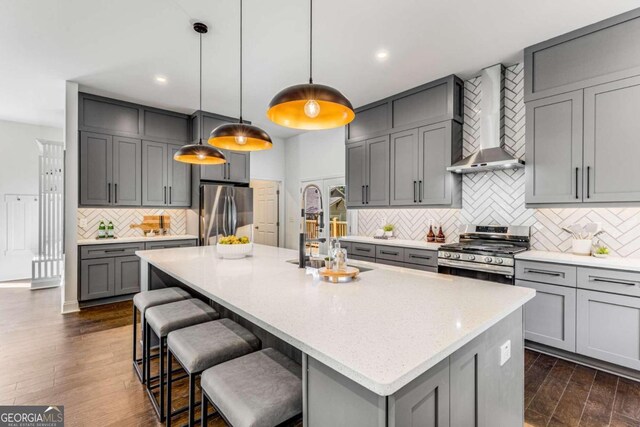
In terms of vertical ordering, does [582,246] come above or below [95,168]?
below

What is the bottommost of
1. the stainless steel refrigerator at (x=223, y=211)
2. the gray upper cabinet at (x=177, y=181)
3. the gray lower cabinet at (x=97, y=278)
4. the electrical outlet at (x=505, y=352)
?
the gray lower cabinet at (x=97, y=278)

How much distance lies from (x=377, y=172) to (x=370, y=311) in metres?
3.48

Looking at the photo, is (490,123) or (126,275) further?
(126,275)

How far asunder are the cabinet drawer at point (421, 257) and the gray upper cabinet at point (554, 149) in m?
1.11

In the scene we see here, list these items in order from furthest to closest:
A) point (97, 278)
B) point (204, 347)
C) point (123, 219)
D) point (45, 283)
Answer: point (45, 283), point (123, 219), point (97, 278), point (204, 347)

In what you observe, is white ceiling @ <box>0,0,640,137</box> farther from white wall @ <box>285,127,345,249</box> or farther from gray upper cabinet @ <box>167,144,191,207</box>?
white wall @ <box>285,127,345,249</box>

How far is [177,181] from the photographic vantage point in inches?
204

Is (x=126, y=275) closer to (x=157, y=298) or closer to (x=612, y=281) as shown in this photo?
(x=157, y=298)

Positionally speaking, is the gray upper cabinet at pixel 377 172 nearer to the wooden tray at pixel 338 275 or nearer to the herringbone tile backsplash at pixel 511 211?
the herringbone tile backsplash at pixel 511 211

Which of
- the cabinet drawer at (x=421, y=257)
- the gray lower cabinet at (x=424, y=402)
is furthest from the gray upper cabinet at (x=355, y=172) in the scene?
the gray lower cabinet at (x=424, y=402)

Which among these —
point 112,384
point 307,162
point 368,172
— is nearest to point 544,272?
point 368,172

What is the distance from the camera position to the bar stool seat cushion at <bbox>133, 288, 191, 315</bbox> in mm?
2405

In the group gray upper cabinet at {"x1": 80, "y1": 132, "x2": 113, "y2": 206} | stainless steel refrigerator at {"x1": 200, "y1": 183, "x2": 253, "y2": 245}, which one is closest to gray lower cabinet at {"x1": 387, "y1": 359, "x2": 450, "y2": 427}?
stainless steel refrigerator at {"x1": 200, "y1": 183, "x2": 253, "y2": 245}

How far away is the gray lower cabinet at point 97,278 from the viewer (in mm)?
4164
